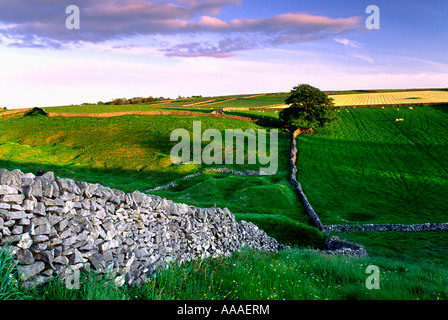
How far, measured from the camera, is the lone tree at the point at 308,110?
65.6 meters

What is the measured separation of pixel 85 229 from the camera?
838 centimetres

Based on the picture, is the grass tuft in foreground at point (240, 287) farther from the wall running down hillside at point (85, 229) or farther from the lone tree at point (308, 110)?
the lone tree at point (308, 110)

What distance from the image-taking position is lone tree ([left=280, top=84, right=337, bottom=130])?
215 ft

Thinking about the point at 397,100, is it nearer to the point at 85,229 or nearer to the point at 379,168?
the point at 379,168

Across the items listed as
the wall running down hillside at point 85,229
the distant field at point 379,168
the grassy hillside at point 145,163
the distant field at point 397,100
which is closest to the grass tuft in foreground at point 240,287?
the wall running down hillside at point 85,229

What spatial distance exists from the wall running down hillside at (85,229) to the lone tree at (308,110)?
56419 mm

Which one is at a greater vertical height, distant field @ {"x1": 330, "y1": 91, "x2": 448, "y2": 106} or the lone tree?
distant field @ {"x1": 330, "y1": 91, "x2": 448, "y2": 106}

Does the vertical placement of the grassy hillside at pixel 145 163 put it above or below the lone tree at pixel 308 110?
below

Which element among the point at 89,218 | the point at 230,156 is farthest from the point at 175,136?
the point at 89,218

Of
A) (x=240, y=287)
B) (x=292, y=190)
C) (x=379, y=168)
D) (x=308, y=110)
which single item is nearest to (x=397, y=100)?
(x=308, y=110)

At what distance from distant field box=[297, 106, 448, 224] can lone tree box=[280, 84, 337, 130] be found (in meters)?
2.84

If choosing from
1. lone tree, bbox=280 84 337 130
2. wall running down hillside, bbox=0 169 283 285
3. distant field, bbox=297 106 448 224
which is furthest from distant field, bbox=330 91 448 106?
wall running down hillside, bbox=0 169 283 285

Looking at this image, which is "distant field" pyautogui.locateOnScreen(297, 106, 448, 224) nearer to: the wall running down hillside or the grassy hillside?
the grassy hillside

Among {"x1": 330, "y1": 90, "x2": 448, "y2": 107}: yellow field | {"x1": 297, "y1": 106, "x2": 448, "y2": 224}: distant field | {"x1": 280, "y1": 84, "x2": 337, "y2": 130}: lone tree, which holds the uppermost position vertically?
{"x1": 330, "y1": 90, "x2": 448, "y2": 107}: yellow field
